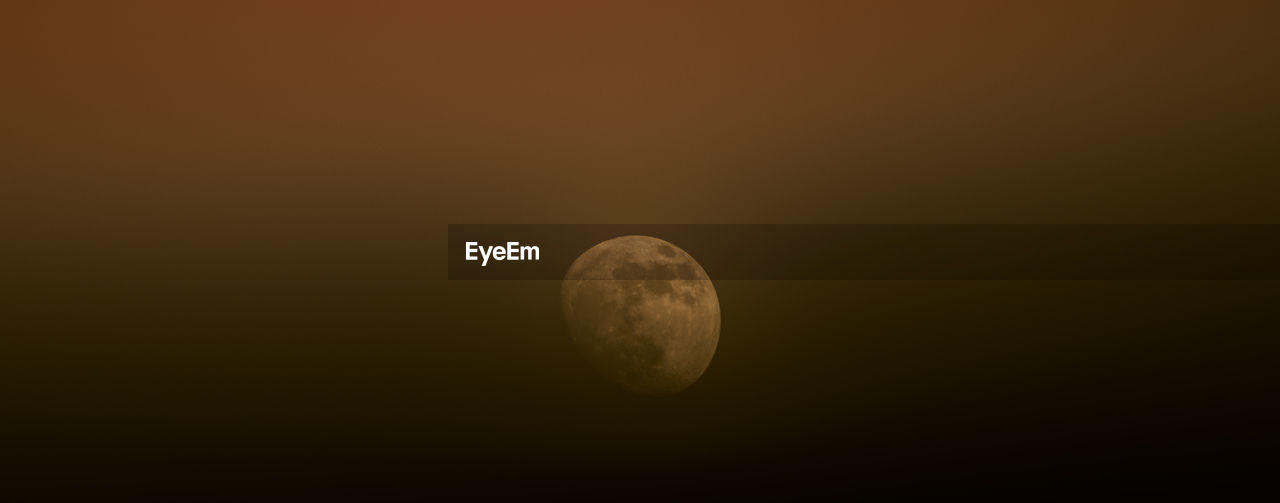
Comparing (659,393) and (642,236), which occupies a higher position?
(642,236)

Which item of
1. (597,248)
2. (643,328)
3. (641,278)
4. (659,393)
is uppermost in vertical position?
(597,248)

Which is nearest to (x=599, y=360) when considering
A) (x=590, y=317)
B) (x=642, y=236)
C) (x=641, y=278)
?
(x=590, y=317)

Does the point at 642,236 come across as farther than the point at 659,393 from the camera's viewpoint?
Yes

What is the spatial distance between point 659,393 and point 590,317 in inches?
39.0

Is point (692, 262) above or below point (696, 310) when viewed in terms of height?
above

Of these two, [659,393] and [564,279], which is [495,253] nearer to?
[564,279]

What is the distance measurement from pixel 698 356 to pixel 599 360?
948 millimetres

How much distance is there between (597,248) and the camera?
666 cm

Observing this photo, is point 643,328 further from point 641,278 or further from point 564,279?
point 564,279

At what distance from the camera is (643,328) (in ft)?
19.8

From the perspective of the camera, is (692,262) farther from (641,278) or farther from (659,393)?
(659,393)

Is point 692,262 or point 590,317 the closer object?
point 590,317

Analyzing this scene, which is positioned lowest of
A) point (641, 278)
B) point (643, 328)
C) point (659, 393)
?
point (659, 393)

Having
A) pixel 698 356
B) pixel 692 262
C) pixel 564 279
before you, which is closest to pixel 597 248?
pixel 564 279
